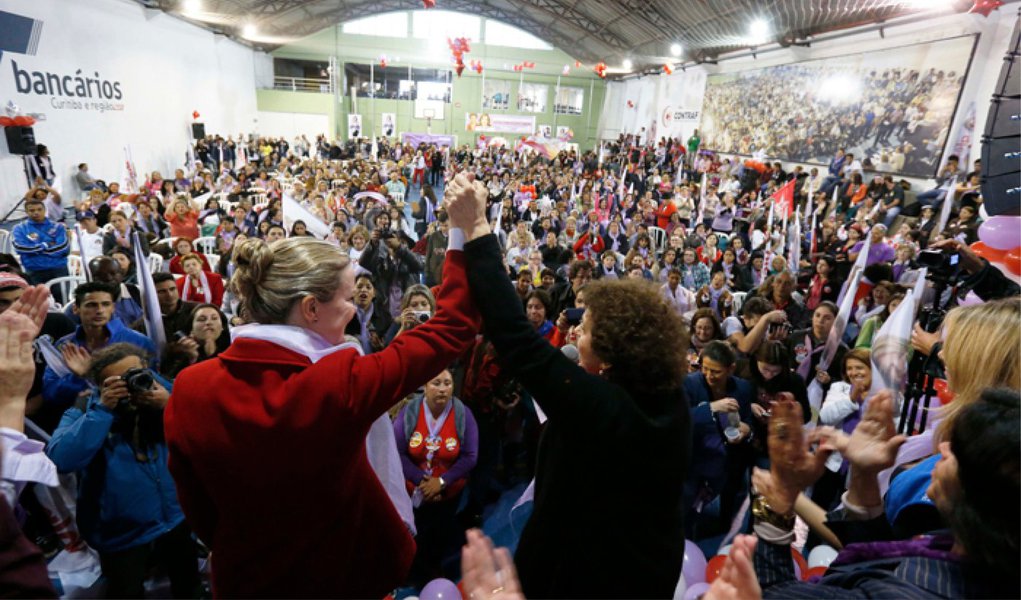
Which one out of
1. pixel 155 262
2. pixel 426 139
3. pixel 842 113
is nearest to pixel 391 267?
pixel 155 262

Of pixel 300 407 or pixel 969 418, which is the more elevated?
pixel 969 418

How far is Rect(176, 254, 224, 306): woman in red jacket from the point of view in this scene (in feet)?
14.1

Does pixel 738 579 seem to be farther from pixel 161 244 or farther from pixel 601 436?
pixel 161 244

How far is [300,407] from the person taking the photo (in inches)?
40.6

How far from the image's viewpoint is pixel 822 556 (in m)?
2.31

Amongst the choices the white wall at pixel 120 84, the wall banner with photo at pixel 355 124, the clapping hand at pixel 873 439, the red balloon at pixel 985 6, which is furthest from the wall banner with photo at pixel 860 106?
the white wall at pixel 120 84

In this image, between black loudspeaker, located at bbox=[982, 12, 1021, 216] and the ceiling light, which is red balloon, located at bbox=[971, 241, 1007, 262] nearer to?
black loudspeaker, located at bbox=[982, 12, 1021, 216]

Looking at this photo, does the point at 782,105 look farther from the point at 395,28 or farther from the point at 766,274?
the point at 395,28

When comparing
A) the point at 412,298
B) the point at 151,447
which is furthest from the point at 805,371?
the point at 151,447

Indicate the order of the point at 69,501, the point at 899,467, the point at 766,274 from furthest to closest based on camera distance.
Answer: the point at 766,274, the point at 69,501, the point at 899,467

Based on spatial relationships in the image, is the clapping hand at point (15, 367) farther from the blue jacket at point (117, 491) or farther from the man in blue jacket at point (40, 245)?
the man in blue jacket at point (40, 245)

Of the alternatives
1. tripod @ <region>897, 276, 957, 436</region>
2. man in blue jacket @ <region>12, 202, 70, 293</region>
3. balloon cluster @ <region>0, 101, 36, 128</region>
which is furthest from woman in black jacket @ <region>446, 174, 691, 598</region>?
balloon cluster @ <region>0, 101, 36, 128</region>

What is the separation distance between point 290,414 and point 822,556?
246cm

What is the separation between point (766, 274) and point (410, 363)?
624cm
